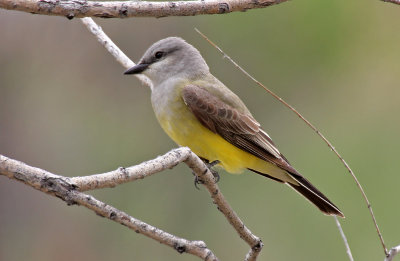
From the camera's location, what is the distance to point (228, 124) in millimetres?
4594

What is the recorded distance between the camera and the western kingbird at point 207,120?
14.4ft

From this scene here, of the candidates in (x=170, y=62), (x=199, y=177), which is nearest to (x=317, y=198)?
(x=199, y=177)

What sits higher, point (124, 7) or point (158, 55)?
point (158, 55)

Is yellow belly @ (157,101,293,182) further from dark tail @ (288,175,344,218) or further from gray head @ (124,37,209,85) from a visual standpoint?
gray head @ (124,37,209,85)

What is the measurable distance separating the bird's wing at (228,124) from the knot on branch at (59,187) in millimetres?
1985

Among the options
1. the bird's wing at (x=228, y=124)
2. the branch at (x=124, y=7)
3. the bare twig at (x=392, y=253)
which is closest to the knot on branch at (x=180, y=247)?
the bare twig at (x=392, y=253)

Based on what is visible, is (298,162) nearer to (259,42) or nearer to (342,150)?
(342,150)

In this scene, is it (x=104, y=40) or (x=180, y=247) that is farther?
(x=104, y=40)

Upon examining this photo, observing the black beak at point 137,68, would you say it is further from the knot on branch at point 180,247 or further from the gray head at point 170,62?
the knot on branch at point 180,247

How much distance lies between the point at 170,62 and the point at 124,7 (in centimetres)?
202

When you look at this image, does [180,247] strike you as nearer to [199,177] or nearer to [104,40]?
[199,177]

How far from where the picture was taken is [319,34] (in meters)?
7.66

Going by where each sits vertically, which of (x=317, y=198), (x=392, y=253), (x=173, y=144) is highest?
(x=173, y=144)

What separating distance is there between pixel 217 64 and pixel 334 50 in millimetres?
1317
